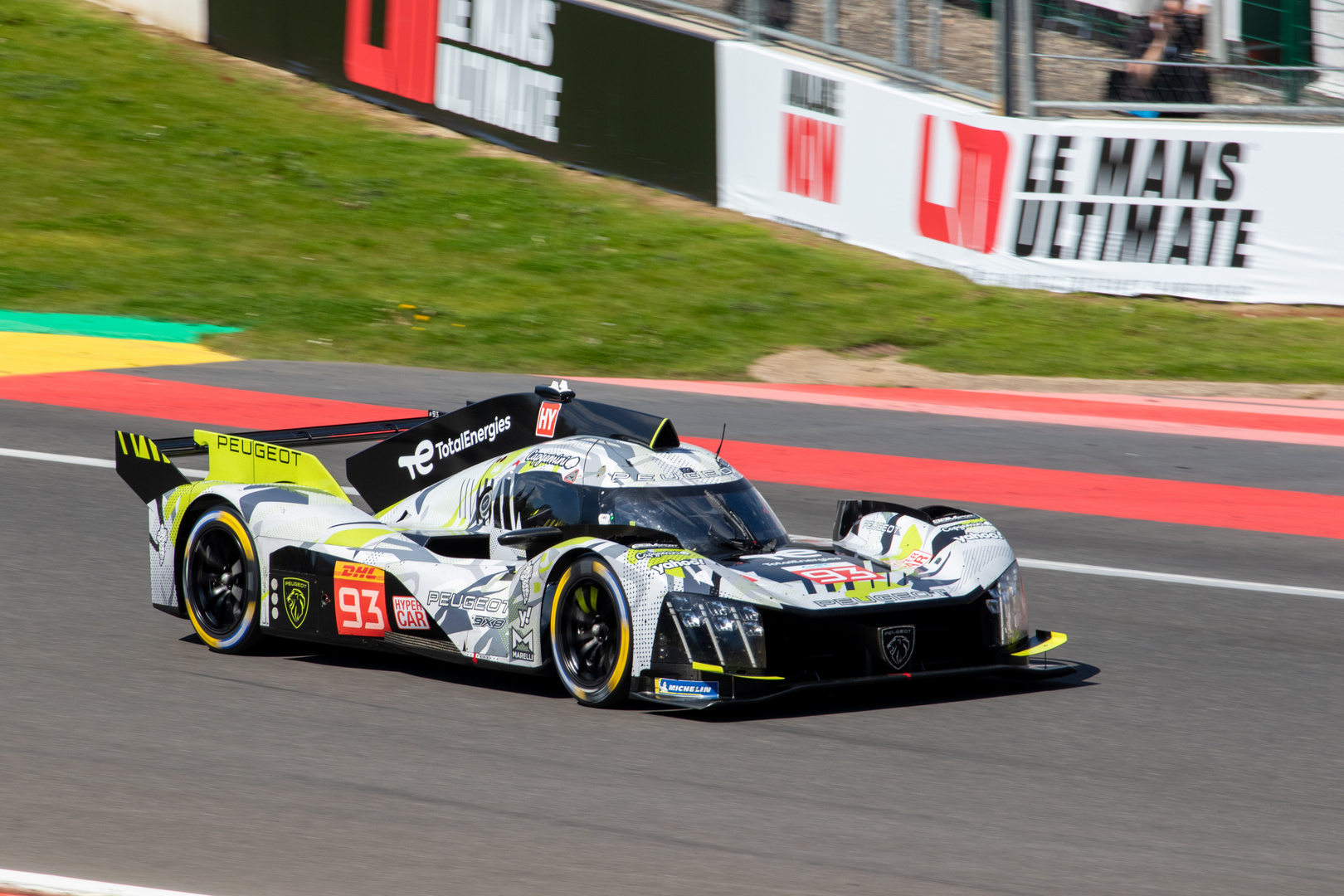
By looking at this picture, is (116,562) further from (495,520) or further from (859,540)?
(859,540)

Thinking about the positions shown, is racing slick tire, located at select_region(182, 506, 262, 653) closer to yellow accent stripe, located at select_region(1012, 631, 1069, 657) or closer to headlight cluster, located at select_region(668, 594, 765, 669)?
headlight cluster, located at select_region(668, 594, 765, 669)

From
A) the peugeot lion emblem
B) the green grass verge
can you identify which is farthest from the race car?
the green grass verge

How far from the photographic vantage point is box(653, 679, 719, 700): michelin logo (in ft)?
20.4

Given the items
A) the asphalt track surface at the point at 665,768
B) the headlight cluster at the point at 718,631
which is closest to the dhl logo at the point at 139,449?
the asphalt track surface at the point at 665,768

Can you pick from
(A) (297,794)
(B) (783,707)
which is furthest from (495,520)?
(A) (297,794)

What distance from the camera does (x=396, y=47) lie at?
23609mm

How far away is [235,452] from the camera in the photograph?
→ 26.4 ft

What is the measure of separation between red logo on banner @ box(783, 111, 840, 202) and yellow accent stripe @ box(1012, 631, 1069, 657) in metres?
12.7

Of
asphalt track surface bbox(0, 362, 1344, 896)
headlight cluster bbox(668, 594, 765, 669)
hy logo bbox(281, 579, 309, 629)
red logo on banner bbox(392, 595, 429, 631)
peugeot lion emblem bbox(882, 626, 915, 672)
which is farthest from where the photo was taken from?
hy logo bbox(281, 579, 309, 629)

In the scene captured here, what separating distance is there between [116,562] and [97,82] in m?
16.7

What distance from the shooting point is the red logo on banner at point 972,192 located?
17.9 metres

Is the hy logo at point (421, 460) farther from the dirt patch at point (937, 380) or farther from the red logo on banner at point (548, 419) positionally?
the dirt patch at point (937, 380)

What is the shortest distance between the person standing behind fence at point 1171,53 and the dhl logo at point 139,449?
12.4 metres

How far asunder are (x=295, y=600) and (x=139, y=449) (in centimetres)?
130
